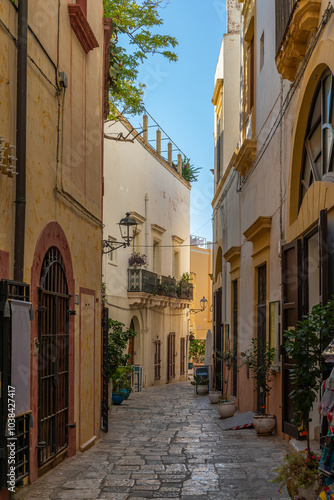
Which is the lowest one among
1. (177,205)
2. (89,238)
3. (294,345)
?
(294,345)

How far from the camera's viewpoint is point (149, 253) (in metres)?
26.0

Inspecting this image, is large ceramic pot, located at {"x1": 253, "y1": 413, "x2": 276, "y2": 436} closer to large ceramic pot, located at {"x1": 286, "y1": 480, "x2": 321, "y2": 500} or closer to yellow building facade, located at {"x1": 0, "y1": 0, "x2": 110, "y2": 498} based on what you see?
yellow building facade, located at {"x1": 0, "y1": 0, "x2": 110, "y2": 498}

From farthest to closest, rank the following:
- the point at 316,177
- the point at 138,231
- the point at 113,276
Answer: the point at 138,231
the point at 113,276
the point at 316,177

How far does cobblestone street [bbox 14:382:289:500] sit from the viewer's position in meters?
6.59

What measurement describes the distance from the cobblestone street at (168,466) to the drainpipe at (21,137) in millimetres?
2204

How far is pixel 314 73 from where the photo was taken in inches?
293

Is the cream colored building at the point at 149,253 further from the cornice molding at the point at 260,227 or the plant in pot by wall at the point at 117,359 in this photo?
the cornice molding at the point at 260,227

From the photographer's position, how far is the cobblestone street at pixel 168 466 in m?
6.59

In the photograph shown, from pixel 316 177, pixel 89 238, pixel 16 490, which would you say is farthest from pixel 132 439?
pixel 316 177

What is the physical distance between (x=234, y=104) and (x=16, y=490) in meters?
15.2

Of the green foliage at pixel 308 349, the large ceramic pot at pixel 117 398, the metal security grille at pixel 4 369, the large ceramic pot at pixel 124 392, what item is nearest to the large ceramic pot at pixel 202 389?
the large ceramic pot at pixel 124 392

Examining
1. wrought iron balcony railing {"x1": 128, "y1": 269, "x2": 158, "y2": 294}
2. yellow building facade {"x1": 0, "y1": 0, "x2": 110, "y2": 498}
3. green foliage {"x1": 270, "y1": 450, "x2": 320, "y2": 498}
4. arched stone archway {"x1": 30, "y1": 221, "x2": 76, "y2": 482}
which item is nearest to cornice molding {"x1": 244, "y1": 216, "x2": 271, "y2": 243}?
yellow building facade {"x1": 0, "y1": 0, "x2": 110, "y2": 498}

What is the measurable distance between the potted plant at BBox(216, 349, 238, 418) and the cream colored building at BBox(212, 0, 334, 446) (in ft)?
0.83

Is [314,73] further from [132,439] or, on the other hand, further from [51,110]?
[132,439]
